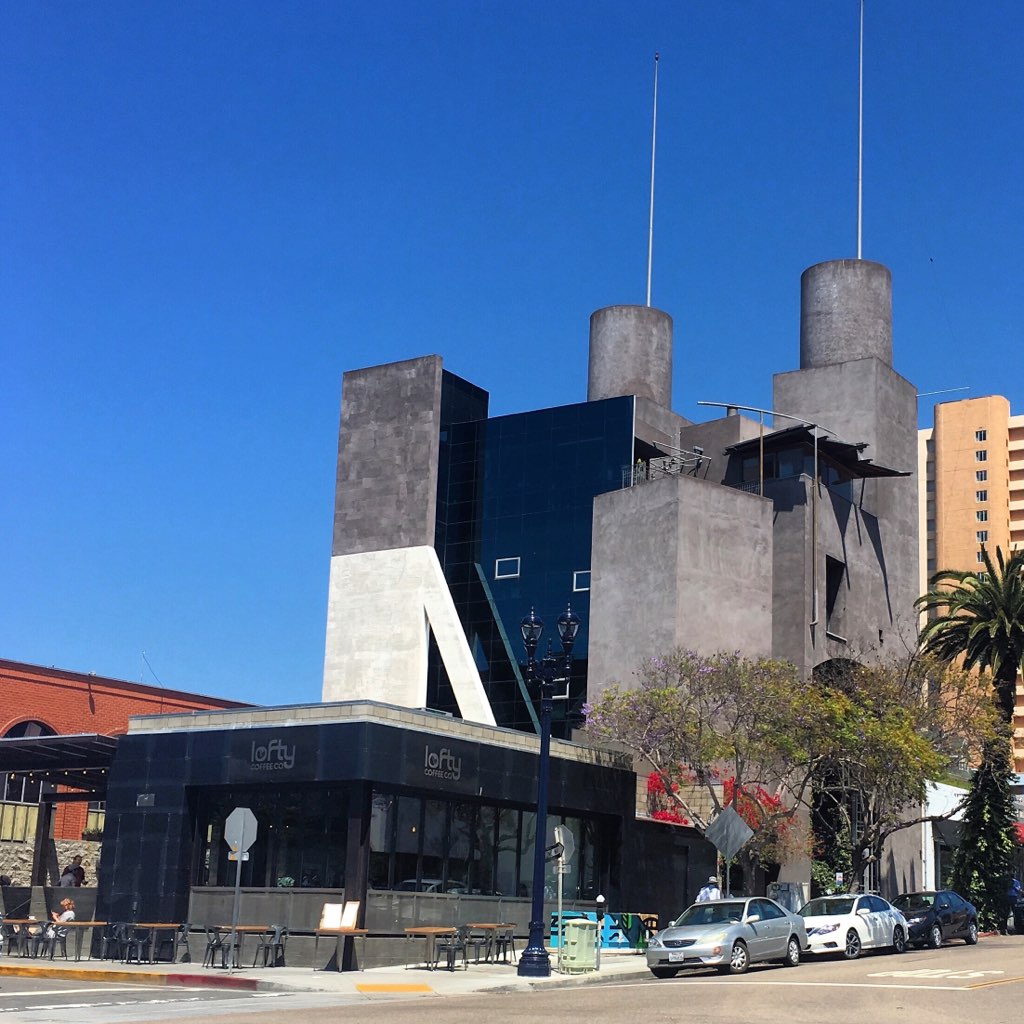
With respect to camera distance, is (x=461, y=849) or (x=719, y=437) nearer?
(x=461, y=849)

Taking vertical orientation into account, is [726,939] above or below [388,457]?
below

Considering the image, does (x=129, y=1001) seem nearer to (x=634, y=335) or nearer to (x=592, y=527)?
(x=592, y=527)

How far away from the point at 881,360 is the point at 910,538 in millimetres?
7359

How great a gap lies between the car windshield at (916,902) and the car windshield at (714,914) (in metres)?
9.72

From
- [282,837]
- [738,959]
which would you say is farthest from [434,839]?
[738,959]

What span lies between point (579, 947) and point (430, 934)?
3.16m

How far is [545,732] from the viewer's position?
1115 inches

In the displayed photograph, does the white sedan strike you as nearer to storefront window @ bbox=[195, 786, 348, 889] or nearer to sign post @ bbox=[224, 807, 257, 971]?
storefront window @ bbox=[195, 786, 348, 889]

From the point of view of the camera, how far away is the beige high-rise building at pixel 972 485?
142 metres

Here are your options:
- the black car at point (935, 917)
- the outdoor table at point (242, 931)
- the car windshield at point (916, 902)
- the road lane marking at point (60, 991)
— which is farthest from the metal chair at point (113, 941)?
the car windshield at point (916, 902)

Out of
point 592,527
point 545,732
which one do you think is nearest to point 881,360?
point 592,527

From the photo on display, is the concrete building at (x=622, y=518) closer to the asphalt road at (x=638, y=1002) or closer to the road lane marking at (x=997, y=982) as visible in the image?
the asphalt road at (x=638, y=1002)

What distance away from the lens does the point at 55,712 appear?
54.2 meters

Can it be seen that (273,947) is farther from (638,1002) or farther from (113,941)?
(638,1002)
